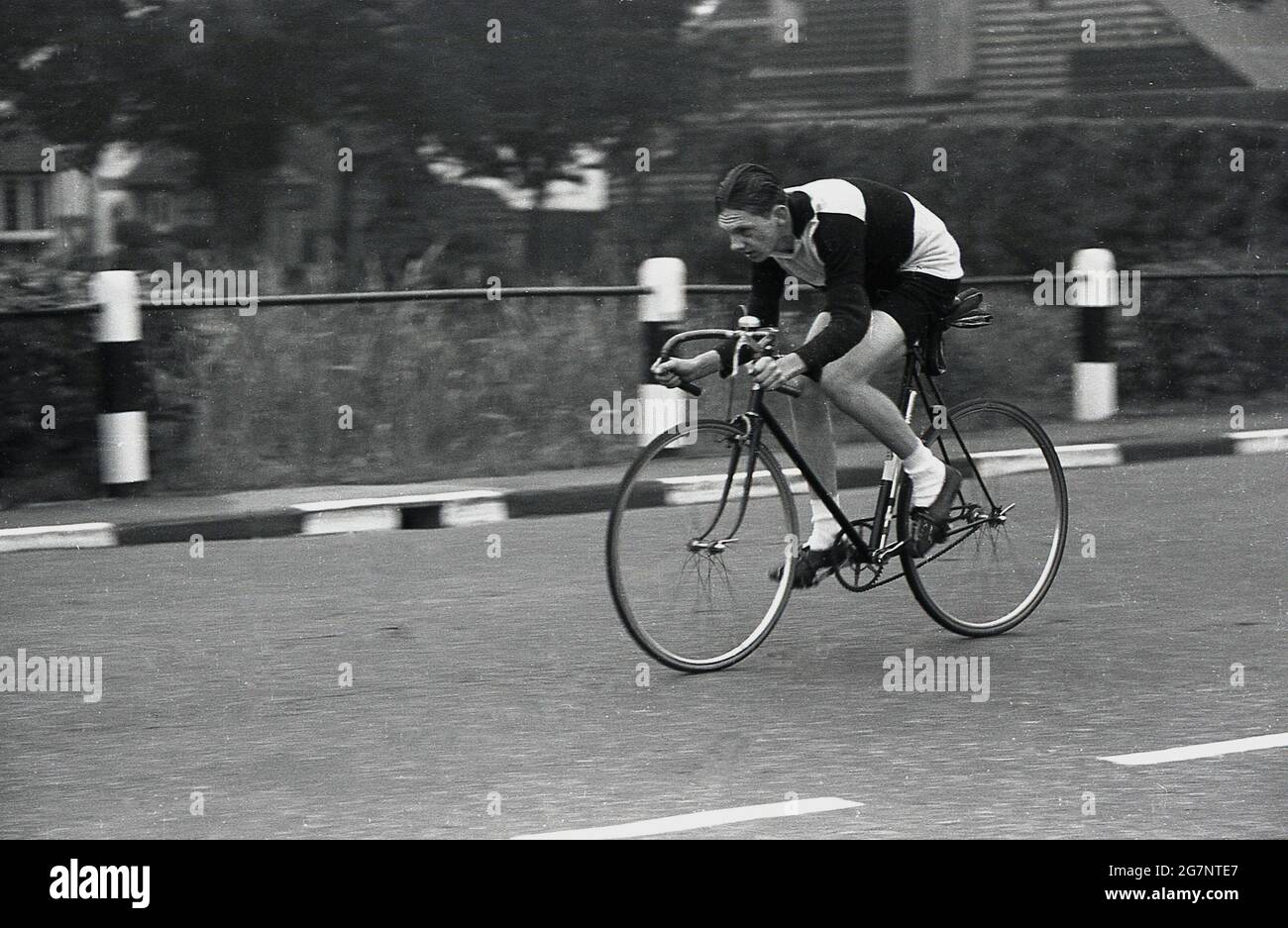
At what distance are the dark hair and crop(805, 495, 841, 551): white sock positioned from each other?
1031 millimetres

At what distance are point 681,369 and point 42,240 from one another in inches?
312

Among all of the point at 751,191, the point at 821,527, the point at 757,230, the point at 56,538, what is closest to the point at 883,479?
the point at 821,527

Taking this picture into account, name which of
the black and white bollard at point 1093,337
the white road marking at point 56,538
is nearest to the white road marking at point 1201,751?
the white road marking at point 56,538

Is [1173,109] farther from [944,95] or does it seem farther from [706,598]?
[706,598]

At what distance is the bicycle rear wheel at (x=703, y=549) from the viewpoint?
6.57 metres

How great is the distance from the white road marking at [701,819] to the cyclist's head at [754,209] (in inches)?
77.3

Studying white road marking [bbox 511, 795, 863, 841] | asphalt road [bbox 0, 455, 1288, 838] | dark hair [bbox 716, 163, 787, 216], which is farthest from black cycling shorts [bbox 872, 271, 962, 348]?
white road marking [bbox 511, 795, 863, 841]

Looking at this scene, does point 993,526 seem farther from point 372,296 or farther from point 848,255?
point 372,296

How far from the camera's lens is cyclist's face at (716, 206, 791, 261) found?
6504mm

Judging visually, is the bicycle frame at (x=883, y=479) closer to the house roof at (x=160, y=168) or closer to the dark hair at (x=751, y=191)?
the dark hair at (x=751, y=191)

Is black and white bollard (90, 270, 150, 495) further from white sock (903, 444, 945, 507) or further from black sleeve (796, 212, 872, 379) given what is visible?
black sleeve (796, 212, 872, 379)

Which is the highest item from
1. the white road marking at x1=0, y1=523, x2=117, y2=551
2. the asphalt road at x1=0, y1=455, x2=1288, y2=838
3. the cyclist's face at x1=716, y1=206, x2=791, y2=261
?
the cyclist's face at x1=716, y1=206, x2=791, y2=261
